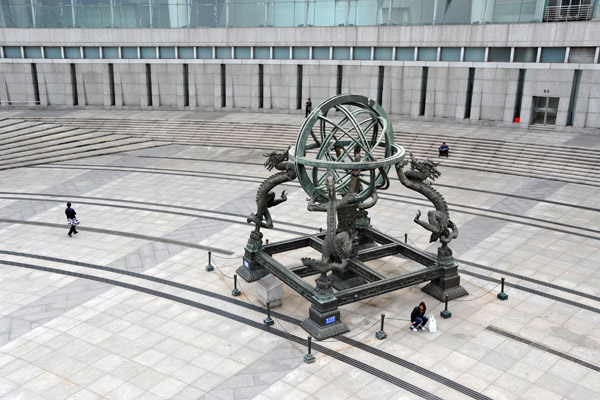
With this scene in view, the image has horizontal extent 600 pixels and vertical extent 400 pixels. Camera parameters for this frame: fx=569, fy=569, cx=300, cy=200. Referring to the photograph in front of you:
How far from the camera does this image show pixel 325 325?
1797 centimetres

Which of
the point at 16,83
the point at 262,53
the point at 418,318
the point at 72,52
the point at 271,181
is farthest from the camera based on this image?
the point at 16,83

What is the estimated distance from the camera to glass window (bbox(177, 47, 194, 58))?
169 feet

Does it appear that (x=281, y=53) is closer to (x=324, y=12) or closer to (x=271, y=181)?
(x=324, y=12)

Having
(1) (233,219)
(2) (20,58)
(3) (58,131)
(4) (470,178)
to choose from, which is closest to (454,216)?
(4) (470,178)

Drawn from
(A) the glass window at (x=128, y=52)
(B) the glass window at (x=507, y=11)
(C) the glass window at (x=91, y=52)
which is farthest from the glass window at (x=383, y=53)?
(C) the glass window at (x=91, y=52)

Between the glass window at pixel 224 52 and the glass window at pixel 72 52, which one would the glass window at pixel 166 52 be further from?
the glass window at pixel 72 52

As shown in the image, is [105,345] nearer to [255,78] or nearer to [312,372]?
[312,372]

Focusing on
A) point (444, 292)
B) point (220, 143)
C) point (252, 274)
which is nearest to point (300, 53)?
point (220, 143)

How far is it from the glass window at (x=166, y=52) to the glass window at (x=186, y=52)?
67cm

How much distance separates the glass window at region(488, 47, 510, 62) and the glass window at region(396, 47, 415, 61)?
20.0 ft

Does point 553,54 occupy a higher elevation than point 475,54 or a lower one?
higher

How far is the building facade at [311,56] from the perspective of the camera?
41.9 m

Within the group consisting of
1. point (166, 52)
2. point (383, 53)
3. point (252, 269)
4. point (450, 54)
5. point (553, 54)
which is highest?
point (553, 54)

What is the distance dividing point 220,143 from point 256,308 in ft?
87.4
